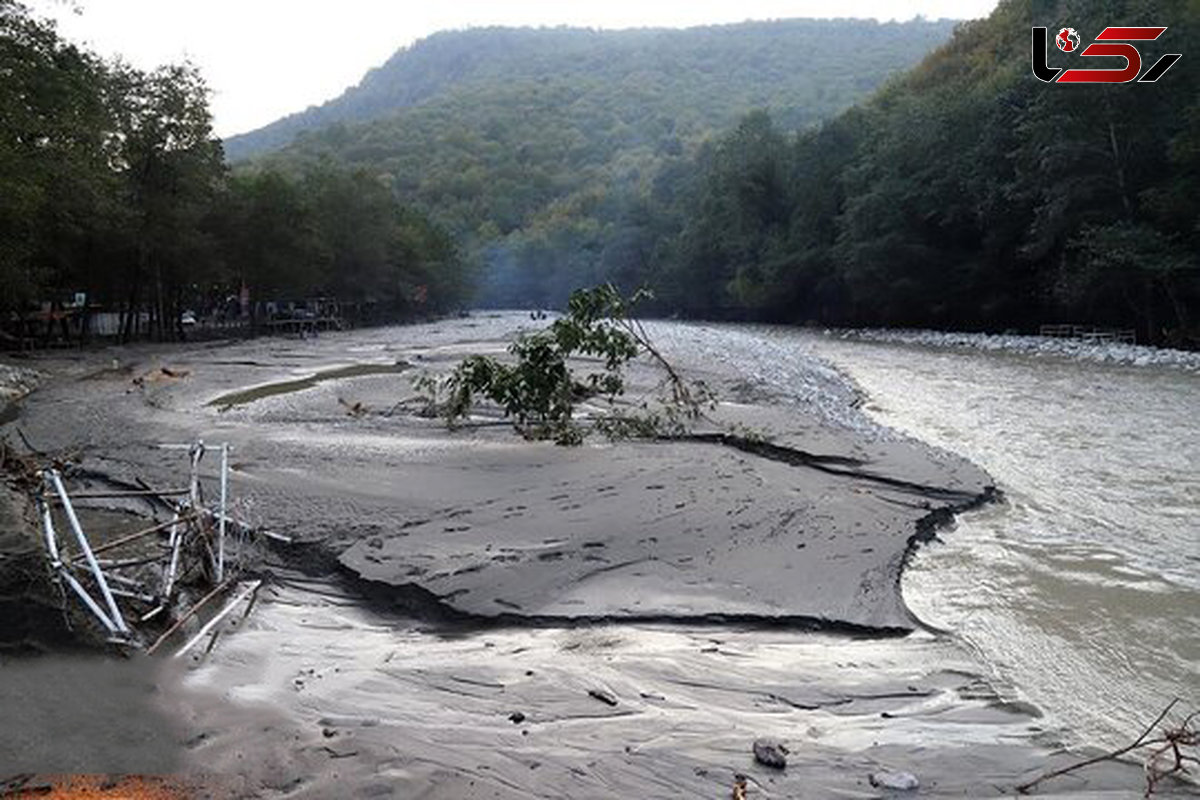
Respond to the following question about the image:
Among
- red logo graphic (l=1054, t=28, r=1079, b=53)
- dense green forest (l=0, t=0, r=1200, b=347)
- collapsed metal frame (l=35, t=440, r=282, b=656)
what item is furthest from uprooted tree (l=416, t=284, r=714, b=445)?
red logo graphic (l=1054, t=28, r=1079, b=53)

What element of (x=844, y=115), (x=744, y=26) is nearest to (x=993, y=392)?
(x=844, y=115)

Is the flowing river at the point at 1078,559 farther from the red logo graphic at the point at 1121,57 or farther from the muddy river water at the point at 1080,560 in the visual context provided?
the red logo graphic at the point at 1121,57

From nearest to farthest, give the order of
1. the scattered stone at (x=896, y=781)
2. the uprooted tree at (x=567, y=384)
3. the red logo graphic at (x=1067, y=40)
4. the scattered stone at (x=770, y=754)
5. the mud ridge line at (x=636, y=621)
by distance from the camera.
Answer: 1. the scattered stone at (x=896, y=781)
2. the scattered stone at (x=770, y=754)
3. the mud ridge line at (x=636, y=621)
4. the uprooted tree at (x=567, y=384)
5. the red logo graphic at (x=1067, y=40)

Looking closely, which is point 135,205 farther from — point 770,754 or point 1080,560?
point 770,754

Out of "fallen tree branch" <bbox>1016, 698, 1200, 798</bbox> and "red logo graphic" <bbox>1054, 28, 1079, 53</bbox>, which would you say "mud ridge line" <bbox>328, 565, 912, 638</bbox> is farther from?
"red logo graphic" <bbox>1054, 28, 1079, 53</bbox>

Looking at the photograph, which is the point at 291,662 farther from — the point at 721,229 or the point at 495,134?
the point at 495,134

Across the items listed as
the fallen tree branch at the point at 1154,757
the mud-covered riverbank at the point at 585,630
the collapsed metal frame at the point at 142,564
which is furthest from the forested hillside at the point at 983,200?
the collapsed metal frame at the point at 142,564

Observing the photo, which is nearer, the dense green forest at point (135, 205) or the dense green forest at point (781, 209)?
the dense green forest at point (135, 205)

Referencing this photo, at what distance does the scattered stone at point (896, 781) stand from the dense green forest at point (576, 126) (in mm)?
99712

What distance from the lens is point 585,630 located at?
633 cm

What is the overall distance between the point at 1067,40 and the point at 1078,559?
30.4 metres

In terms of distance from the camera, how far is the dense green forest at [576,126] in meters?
122

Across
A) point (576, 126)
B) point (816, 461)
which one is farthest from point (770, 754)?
point (576, 126)

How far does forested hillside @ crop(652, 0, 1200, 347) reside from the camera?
31.2 m
